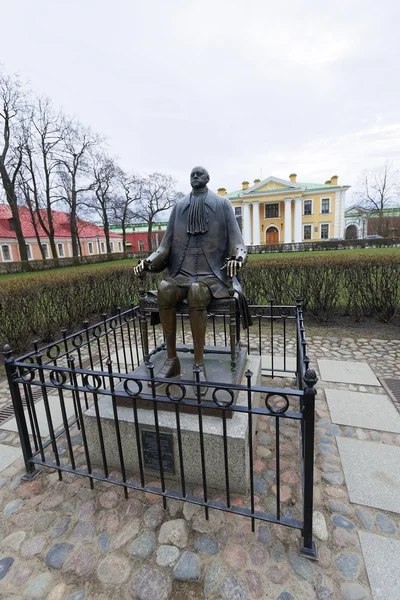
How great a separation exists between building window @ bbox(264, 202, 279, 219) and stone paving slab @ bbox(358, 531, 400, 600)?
40.2 m

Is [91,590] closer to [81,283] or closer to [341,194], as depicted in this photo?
[81,283]

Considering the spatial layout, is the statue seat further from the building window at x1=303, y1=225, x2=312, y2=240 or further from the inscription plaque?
the building window at x1=303, y1=225, x2=312, y2=240

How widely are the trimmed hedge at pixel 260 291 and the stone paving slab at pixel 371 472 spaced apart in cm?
413

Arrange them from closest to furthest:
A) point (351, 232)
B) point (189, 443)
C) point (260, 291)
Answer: point (189, 443), point (260, 291), point (351, 232)

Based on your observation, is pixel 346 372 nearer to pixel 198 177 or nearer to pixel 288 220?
pixel 198 177

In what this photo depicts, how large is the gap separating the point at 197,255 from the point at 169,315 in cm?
62

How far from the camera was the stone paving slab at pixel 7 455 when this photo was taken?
255 cm

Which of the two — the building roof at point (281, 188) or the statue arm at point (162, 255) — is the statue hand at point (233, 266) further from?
the building roof at point (281, 188)

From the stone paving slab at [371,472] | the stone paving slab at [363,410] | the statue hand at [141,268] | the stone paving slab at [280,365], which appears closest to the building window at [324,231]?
the stone paving slab at [280,365]

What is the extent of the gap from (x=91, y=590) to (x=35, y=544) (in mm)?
508

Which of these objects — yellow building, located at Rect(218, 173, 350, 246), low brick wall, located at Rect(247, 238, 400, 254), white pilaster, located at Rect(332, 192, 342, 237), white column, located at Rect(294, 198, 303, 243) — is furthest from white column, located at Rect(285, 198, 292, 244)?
low brick wall, located at Rect(247, 238, 400, 254)

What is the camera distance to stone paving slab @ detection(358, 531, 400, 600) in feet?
4.92

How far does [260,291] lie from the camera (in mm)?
7035

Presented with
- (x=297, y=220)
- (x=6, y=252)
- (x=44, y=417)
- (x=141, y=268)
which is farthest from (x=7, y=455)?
(x=297, y=220)
